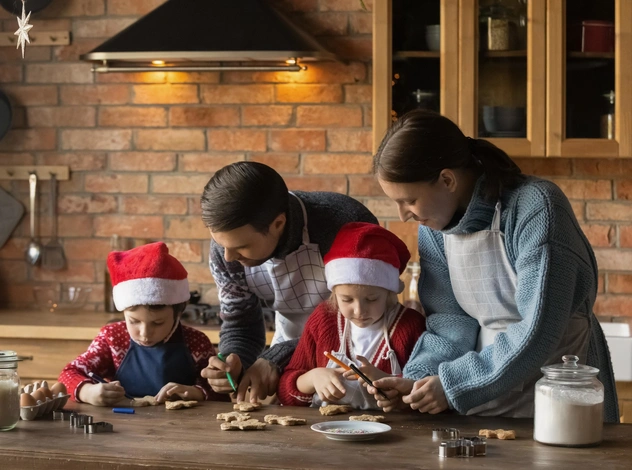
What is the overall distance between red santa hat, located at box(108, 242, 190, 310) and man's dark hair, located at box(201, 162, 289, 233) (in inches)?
12.6

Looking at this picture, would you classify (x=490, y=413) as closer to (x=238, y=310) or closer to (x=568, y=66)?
(x=238, y=310)

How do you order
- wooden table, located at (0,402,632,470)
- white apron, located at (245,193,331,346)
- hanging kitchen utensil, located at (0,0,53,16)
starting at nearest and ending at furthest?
1. wooden table, located at (0,402,632,470)
2. white apron, located at (245,193,331,346)
3. hanging kitchen utensil, located at (0,0,53,16)

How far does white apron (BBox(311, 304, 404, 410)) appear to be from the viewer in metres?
2.12

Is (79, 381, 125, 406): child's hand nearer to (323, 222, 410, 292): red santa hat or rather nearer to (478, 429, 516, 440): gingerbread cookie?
(323, 222, 410, 292): red santa hat

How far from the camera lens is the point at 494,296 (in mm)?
2037

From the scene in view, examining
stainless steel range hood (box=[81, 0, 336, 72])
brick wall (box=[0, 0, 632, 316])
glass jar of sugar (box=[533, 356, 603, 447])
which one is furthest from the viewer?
brick wall (box=[0, 0, 632, 316])

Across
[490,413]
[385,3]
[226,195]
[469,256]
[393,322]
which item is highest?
[385,3]

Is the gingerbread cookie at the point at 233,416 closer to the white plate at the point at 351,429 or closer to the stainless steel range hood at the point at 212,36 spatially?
the white plate at the point at 351,429

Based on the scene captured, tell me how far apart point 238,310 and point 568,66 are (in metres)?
1.75

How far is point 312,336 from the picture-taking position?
229cm

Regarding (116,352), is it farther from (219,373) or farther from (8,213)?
(8,213)

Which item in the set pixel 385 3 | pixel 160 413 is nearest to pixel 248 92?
pixel 385 3

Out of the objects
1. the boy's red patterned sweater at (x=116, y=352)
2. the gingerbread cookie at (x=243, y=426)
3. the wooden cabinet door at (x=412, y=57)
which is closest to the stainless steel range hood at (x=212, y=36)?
the wooden cabinet door at (x=412, y=57)

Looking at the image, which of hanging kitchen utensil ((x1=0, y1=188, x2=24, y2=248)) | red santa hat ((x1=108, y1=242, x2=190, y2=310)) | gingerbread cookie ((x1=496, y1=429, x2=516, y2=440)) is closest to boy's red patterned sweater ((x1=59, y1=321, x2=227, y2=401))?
red santa hat ((x1=108, y1=242, x2=190, y2=310))
